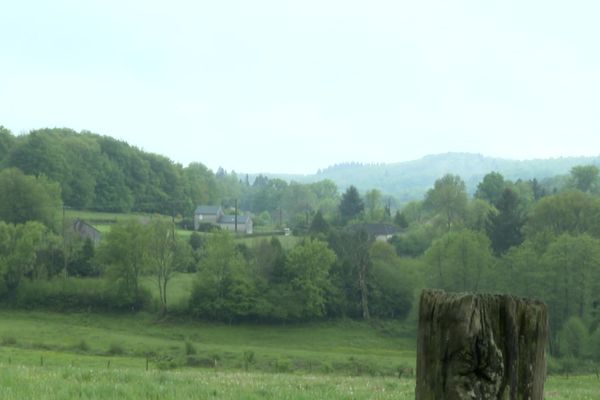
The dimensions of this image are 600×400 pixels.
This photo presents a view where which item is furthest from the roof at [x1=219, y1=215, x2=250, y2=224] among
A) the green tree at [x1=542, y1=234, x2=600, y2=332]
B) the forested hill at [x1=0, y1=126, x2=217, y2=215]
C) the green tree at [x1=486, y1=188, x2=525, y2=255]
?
the green tree at [x1=542, y1=234, x2=600, y2=332]

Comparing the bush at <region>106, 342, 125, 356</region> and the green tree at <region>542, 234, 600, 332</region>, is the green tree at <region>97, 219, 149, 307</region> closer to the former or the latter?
the bush at <region>106, 342, 125, 356</region>

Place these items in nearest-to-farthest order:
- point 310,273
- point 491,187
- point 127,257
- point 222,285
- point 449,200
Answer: point 222,285, point 127,257, point 310,273, point 449,200, point 491,187

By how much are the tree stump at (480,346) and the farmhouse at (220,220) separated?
124 m

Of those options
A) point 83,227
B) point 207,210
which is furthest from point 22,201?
point 207,210

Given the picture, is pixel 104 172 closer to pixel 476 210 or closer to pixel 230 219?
pixel 230 219

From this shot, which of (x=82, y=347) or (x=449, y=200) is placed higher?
(x=449, y=200)

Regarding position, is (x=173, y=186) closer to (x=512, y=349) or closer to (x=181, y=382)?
(x=181, y=382)

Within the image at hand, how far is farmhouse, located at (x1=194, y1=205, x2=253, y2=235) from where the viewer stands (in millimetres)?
131625

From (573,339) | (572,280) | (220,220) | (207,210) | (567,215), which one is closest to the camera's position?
(573,339)

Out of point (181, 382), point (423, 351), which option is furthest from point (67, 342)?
point (423, 351)

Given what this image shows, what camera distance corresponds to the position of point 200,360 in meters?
43.2

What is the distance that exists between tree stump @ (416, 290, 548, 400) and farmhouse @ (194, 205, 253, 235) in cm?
12433

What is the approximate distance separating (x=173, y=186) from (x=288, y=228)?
35.4 meters

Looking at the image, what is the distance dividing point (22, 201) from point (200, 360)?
66.0m
